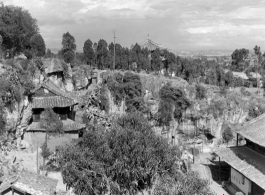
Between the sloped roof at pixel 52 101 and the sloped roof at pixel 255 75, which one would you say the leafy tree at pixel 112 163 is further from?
the sloped roof at pixel 255 75

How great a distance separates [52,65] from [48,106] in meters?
11.1

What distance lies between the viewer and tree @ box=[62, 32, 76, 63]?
48.2 meters

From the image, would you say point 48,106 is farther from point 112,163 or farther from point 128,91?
point 128,91

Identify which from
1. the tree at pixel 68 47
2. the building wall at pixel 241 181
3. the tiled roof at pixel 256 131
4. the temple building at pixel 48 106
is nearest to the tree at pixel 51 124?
the temple building at pixel 48 106

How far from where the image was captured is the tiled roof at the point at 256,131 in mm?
25747

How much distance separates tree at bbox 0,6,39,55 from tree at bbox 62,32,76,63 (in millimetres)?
6430

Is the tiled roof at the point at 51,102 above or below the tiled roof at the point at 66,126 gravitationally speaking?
above

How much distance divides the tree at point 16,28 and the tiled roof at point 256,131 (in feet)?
94.1

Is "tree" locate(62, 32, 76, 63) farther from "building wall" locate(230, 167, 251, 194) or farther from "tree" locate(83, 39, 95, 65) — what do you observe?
"building wall" locate(230, 167, 251, 194)

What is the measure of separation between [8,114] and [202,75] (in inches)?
1819

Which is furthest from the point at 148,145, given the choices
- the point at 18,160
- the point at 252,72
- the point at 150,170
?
the point at 252,72

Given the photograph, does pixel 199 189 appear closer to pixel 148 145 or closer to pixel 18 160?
pixel 148 145

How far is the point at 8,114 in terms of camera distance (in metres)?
29.5

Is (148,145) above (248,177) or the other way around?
above
